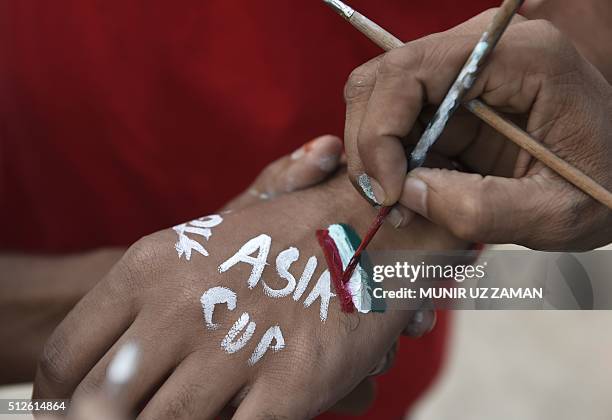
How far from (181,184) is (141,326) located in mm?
593

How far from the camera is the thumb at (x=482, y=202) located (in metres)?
0.85

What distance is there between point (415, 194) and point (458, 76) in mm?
149

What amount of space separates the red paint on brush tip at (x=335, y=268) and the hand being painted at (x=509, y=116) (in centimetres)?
14

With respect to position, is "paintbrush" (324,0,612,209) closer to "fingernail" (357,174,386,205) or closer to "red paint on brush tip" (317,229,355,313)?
"fingernail" (357,174,386,205)

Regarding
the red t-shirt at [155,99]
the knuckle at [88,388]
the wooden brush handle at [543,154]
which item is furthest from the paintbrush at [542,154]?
the knuckle at [88,388]

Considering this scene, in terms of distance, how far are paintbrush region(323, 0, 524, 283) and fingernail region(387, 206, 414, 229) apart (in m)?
0.01

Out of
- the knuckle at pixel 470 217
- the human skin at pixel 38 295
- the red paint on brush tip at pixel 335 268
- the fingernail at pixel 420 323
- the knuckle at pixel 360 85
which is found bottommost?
the human skin at pixel 38 295

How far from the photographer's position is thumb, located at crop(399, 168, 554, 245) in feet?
2.81

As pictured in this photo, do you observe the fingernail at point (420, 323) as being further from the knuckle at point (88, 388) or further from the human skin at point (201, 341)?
the knuckle at point (88, 388)

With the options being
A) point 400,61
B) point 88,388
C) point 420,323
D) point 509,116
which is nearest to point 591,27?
point 509,116

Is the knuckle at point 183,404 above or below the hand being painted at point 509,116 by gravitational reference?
below

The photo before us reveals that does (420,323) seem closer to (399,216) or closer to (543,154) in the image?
(399,216)

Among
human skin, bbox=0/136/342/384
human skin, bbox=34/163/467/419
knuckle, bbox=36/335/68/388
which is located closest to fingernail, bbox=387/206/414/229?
human skin, bbox=34/163/467/419

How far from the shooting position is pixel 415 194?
0.90m
